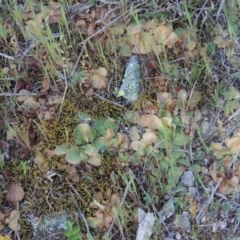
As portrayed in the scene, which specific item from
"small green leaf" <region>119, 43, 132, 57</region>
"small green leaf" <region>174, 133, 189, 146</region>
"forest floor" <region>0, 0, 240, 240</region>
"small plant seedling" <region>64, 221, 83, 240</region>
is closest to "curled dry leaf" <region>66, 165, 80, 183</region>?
"forest floor" <region>0, 0, 240, 240</region>

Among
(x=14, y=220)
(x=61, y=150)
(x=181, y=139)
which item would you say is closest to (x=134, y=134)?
(x=181, y=139)

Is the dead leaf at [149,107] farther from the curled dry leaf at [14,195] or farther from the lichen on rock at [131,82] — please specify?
the curled dry leaf at [14,195]

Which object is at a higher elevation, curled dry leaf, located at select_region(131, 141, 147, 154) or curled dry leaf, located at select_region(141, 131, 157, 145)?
curled dry leaf, located at select_region(141, 131, 157, 145)

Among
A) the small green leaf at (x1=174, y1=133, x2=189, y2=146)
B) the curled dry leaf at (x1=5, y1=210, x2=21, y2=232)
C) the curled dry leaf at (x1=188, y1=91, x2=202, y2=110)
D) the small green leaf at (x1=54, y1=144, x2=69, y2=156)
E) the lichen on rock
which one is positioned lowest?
the curled dry leaf at (x1=5, y1=210, x2=21, y2=232)

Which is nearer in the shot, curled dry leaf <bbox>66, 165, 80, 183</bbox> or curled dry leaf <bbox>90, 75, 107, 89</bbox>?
curled dry leaf <bbox>66, 165, 80, 183</bbox>

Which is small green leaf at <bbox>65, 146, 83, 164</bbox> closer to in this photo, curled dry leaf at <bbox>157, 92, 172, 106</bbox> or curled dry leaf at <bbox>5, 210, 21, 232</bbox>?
curled dry leaf at <bbox>5, 210, 21, 232</bbox>

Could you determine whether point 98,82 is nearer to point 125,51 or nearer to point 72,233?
point 125,51

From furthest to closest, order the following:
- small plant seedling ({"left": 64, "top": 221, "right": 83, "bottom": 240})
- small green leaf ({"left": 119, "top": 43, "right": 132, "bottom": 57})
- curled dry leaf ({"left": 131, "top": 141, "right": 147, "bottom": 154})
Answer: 1. small green leaf ({"left": 119, "top": 43, "right": 132, "bottom": 57})
2. curled dry leaf ({"left": 131, "top": 141, "right": 147, "bottom": 154})
3. small plant seedling ({"left": 64, "top": 221, "right": 83, "bottom": 240})
